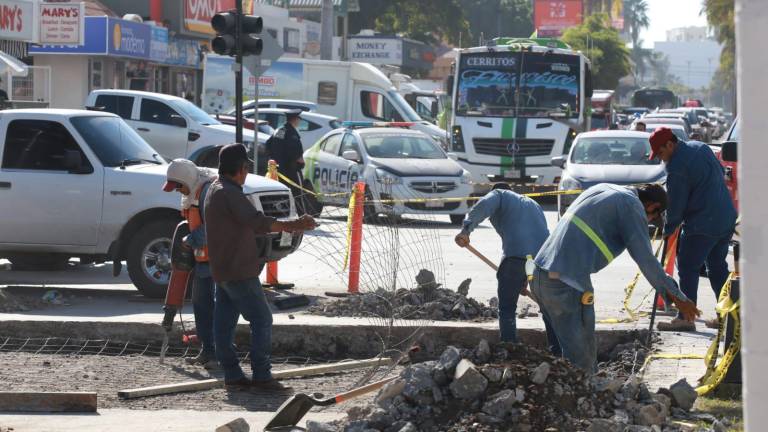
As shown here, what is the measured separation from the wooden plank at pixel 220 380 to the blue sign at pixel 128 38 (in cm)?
2689

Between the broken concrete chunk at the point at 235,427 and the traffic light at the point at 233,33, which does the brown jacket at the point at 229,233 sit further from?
the traffic light at the point at 233,33

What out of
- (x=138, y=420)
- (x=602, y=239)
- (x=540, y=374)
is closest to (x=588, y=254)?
(x=602, y=239)

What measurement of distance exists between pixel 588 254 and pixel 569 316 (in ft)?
1.29

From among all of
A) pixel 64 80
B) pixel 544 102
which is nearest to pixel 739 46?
pixel 544 102

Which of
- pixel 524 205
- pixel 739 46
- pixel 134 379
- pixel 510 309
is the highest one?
pixel 739 46

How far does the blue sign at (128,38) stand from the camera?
113 feet

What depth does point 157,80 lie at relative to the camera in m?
40.8

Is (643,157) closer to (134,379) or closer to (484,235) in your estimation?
(484,235)

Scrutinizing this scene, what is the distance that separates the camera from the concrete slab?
720 cm

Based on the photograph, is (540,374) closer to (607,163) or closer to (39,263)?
(39,263)

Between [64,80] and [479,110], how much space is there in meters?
15.2

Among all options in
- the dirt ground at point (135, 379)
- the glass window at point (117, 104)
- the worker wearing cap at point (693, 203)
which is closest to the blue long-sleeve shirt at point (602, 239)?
the dirt ground at point (135, 379)

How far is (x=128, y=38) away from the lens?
35750mm

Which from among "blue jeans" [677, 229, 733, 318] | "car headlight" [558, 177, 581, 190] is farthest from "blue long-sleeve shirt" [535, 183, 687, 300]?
"car headlight" [558, 177, 581, 190]
